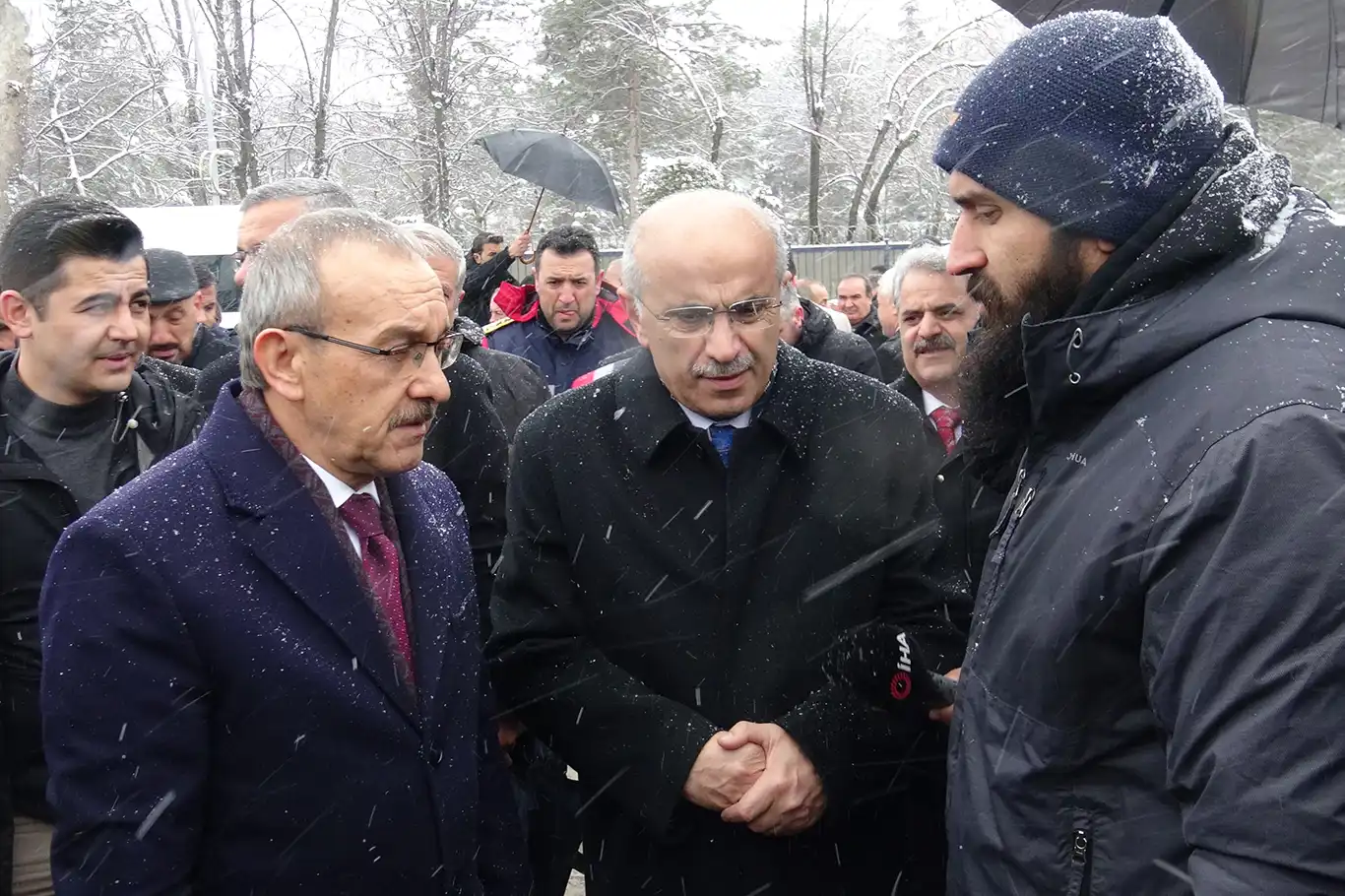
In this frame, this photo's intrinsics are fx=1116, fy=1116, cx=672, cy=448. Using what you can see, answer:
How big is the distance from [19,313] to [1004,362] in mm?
2583

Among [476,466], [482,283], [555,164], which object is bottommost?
[482,283]

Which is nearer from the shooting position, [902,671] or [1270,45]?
[902,671]

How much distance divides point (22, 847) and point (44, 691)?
1.17 metres

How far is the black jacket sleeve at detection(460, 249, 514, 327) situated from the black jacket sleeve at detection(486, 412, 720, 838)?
612 cm

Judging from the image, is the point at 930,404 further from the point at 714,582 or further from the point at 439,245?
the point at 439,245

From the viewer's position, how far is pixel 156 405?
3.28 metres

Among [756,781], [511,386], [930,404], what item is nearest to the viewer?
[756,781]

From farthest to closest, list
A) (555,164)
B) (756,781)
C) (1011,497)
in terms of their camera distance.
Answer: (555,164)
(756,781)
(1011,497)

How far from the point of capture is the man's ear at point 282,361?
7.25ft

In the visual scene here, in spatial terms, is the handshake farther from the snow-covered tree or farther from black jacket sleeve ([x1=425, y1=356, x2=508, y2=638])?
the snow-covered tree

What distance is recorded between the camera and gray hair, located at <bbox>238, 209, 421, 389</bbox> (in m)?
2.20

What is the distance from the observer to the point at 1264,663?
135 centimetres

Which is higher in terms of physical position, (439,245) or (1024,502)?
(1024,502)

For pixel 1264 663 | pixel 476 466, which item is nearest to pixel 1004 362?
pixel 1264 663
